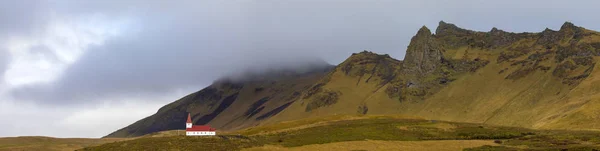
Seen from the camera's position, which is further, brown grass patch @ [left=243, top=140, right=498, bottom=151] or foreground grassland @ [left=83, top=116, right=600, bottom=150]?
foreground grassland @ [left=83, top=116, right=600, bottom=150]

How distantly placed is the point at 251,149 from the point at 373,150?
18992 millimetres

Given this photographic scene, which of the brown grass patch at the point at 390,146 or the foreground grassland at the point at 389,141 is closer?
the brown grass patch at the point at 390,146

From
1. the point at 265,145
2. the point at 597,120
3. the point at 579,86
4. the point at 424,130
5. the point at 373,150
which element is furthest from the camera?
the point at 579,86

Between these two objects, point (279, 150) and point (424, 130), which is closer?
point (279, 150)

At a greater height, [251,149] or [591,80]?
[591,80]

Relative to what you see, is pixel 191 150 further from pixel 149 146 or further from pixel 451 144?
pixel 451 144

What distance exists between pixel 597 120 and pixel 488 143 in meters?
54.9

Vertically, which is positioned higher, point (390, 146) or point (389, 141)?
point (389, 141)

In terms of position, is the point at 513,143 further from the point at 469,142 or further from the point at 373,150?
the point at 373,150

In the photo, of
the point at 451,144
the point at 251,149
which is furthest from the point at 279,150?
the point at 451,144

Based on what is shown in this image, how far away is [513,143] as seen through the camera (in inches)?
3457

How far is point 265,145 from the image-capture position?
90625mm

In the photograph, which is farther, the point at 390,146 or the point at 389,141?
the point at 389,141

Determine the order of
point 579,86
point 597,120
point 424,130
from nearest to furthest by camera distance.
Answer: point 424,130, point 597,120, point 579,86
